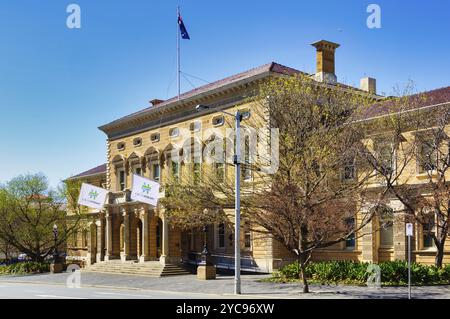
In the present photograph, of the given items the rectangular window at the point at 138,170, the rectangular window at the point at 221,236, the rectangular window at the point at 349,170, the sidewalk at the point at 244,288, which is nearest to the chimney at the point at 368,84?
the rectangular window at the point at 221,236

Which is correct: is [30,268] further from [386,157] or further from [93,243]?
[386,157]

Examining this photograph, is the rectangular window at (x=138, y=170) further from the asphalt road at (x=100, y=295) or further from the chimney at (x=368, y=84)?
the chimney at (x=368, y=84)

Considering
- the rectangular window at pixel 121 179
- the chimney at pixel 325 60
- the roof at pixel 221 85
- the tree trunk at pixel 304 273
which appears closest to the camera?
the tree trunk at pixel 304 273

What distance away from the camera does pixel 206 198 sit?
32750 mm

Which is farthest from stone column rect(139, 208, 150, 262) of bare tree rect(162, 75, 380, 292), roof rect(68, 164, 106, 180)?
roof rect(68, 164, 106, 180)

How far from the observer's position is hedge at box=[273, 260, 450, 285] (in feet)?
95.5

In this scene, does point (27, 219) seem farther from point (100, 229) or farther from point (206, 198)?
point (206, 198)

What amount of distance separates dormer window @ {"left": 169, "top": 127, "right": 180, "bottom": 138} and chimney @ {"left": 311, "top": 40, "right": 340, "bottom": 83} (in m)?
11.4

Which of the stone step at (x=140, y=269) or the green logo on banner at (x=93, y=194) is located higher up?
the green logo on banner at (x=93, y=194)

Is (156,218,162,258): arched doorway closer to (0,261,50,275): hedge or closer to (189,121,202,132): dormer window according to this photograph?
(189,121,202,132): dormer window

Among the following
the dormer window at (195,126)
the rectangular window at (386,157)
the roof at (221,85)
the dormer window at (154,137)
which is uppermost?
the roof at (221,85)

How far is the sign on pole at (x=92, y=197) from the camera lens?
1855 inches

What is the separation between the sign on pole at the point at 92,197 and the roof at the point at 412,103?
2168cm
